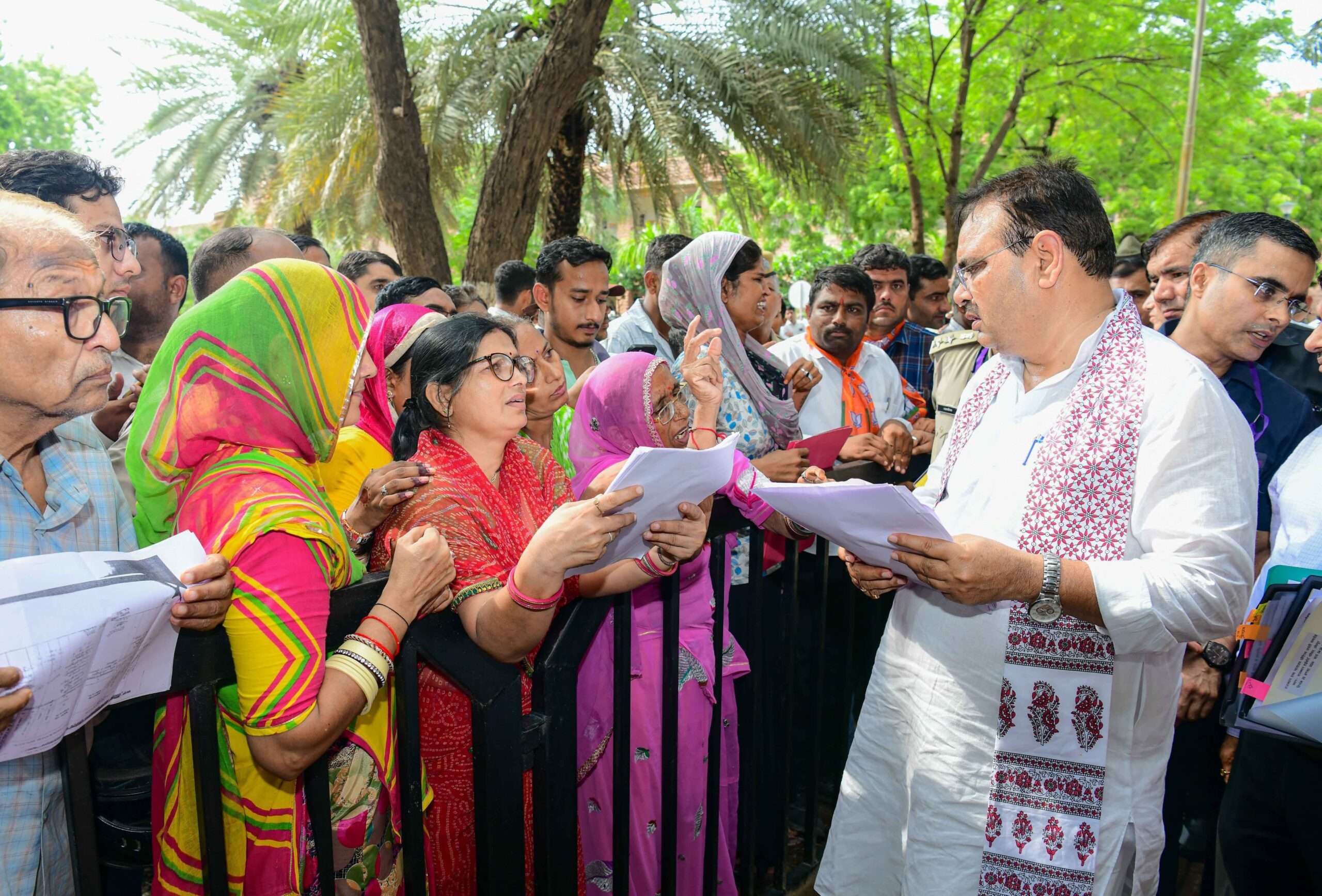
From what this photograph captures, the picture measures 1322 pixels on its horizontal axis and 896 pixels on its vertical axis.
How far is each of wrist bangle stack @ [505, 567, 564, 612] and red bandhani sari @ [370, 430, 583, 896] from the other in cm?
17

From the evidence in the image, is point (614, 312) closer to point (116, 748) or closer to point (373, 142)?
point (373, 142)

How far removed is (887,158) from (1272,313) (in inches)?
533

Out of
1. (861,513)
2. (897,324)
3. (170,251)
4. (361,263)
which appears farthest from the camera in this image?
(897,324)

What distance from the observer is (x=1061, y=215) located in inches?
82.4

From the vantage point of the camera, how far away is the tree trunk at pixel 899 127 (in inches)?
460

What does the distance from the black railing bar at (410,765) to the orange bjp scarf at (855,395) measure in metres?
3.06

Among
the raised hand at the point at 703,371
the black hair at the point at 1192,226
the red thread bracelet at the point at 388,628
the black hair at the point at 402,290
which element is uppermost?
the black hair at the point at 1192,226

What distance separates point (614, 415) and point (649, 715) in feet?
3.05

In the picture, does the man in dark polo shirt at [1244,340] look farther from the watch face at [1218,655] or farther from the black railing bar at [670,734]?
the black railing bar at [670,734]

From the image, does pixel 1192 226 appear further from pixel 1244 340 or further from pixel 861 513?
pixel 861 513

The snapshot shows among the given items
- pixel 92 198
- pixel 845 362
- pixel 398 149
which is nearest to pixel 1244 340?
pixel 845 362

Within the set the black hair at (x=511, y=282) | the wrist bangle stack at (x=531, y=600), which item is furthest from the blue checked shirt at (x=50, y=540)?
the black hair at (x=511, y=282)

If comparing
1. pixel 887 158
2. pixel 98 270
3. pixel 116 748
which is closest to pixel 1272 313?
pixel 98 270

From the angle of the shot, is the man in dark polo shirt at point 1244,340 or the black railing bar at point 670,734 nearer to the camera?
the black railing bar at point 670,734
